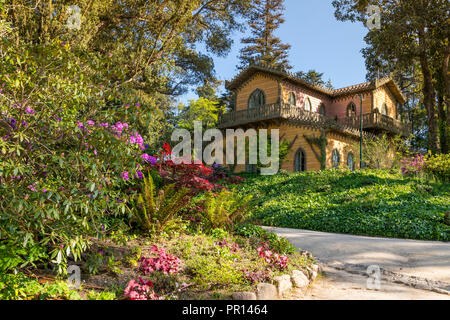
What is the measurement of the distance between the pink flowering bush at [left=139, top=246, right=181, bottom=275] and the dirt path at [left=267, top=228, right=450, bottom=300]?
5.41 ft

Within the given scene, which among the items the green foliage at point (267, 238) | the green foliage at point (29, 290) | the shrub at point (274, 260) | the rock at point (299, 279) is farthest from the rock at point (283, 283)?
the green foliage at point (29, 290)

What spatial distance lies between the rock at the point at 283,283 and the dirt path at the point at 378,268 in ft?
0.74

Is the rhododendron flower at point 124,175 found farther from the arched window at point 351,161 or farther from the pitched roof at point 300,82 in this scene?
the arched window at point 351,161

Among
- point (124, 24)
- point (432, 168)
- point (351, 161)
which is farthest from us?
point (351, 161)

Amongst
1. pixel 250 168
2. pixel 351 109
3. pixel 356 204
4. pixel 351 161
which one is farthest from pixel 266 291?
pixel 351 109

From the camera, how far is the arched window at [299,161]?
2238 cm

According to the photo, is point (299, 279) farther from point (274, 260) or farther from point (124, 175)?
point (124, 175)

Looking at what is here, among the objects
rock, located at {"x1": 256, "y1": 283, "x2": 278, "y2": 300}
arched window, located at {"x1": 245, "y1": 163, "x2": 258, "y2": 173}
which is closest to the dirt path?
rock, located at {"x1": 256, "y1": 283, "x2": 278, "y2": 300}

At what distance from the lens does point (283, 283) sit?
483 centimetres

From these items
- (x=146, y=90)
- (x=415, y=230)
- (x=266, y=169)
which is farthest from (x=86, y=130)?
(x=146, y=90)

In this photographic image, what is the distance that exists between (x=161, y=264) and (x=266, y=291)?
1.38m

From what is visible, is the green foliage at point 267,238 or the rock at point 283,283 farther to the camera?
the green foliage at point 267,238

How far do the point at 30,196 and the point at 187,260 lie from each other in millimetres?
2215
